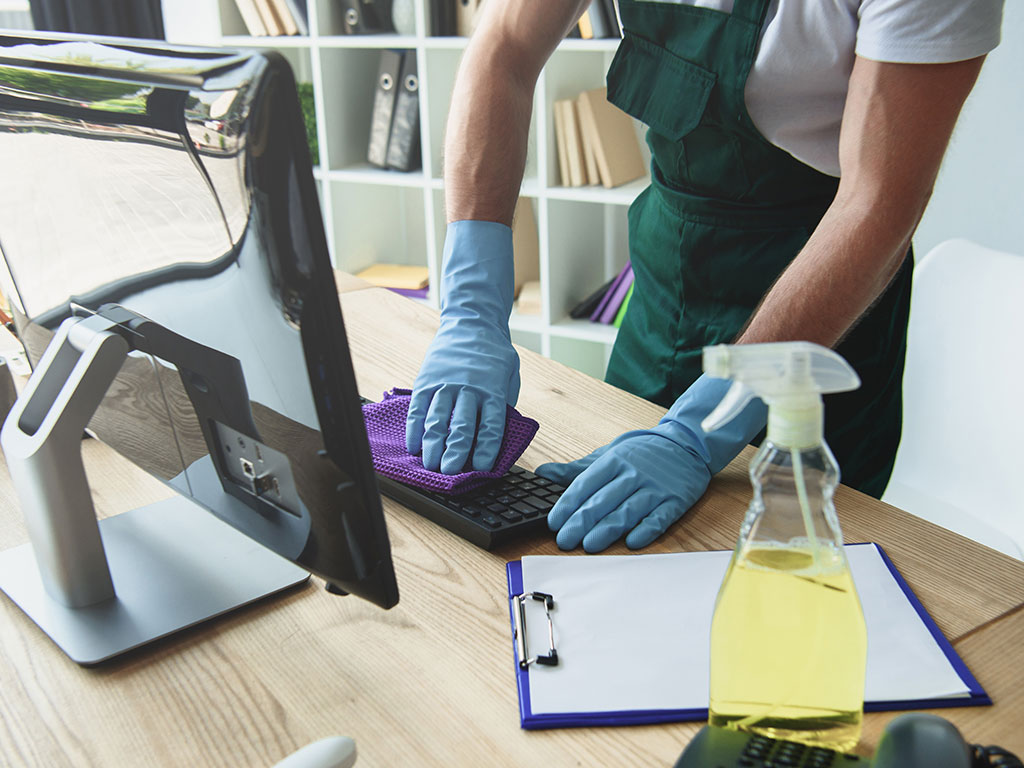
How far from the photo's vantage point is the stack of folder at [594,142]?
2639mm

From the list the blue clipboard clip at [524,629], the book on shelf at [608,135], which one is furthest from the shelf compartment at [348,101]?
the blue clipboard clip at [524,629]

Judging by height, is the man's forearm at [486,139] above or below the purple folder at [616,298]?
above

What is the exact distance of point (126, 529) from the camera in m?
0.94

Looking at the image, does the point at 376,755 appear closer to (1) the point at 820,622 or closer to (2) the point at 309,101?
(1) the point at 820,622

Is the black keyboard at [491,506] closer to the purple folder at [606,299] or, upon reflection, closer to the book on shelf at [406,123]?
the purple folder at [606,299]

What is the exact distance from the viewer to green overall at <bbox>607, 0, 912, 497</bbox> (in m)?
1.27

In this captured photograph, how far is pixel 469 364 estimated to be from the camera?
1.17 m

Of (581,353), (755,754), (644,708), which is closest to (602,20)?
(581,353)

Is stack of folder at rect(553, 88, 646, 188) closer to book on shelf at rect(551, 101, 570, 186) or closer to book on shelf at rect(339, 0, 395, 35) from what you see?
book on shelf at rect(551, 101, 570, 186)

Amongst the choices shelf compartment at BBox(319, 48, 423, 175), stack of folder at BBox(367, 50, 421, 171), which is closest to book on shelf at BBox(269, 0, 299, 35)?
shelf compartment at BBox(319, 48, 423, 175)

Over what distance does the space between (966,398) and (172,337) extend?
1.22 m

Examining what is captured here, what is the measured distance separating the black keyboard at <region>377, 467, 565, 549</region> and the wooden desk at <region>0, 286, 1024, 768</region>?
15 millimetres

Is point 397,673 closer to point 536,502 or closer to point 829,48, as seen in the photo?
point 536,502

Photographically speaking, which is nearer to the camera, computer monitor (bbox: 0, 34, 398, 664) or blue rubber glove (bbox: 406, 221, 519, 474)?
computer monitor (bbox: 0, 34, 398, 664)
